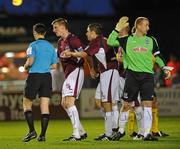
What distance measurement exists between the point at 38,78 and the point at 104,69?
4.50 feet

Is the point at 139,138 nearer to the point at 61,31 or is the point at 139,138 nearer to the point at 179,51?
the point at 61,31

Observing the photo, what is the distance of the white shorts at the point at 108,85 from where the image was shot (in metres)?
15.2

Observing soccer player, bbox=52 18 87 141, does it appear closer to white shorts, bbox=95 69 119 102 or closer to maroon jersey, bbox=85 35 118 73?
maroon jersey, bbox=85 35 118 73

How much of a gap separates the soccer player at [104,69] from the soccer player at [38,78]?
74 cm

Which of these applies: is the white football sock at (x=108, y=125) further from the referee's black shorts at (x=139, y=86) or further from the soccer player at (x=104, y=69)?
the referee's black shorts at (x=139, y=86)

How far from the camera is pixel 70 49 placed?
584 inches

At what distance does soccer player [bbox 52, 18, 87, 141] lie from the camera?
48.6 ft

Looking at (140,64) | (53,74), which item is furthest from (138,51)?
(53,74)

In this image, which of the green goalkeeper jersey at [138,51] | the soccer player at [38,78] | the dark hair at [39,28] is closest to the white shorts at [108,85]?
the green goalkeeper jersey at [138,51]

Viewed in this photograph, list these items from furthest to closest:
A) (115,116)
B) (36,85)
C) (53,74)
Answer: (53,74)
(115,116)
(36,85)

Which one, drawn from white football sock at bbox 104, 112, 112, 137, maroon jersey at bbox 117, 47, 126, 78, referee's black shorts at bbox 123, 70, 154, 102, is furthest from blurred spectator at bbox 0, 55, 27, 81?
referee's black shorts at bbox 123, 70, 154, 102

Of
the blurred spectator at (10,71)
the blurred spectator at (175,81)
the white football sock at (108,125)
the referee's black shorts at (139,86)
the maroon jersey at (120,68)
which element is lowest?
the white football sock at (108,125)

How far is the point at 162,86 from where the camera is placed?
2648 cm

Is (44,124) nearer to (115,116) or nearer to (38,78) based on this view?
(38,78)
